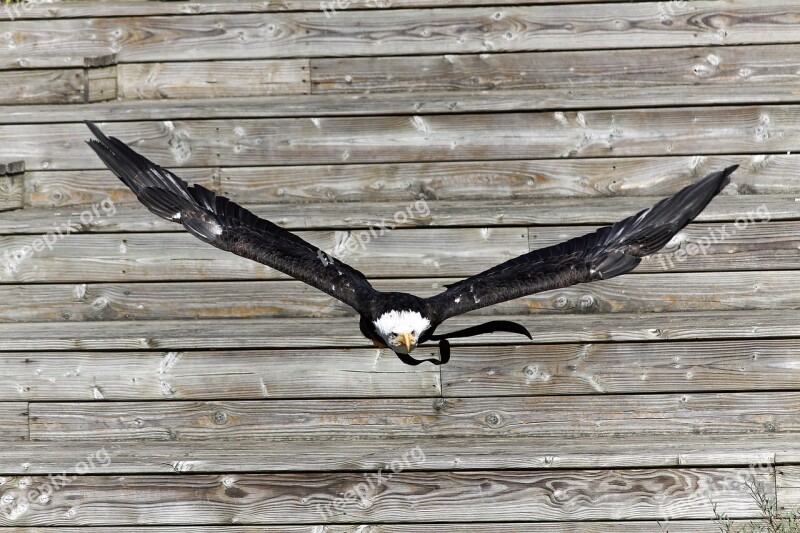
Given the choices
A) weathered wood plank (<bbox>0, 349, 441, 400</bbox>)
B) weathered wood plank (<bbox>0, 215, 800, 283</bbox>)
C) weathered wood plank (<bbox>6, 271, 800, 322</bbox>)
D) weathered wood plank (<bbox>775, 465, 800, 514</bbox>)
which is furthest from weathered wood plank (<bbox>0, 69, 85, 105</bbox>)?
weathered wood plank (<bbox>775, 465, 800, 514</bbox>)

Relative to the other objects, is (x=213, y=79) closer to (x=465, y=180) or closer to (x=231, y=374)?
(x=465, y=180)

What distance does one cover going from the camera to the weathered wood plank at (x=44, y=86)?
4.59 m

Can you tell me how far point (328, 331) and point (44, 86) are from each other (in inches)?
78.0

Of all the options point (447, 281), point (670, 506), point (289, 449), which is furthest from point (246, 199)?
point (670, 506)

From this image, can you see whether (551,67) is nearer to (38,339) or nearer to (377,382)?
(377,382)

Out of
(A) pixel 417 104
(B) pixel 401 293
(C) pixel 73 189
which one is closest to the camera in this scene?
(B) pixel 401 293

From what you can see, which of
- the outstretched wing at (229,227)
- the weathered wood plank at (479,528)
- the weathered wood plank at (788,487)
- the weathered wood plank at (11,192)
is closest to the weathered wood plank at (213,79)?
the weathered wood plank at (11,192)

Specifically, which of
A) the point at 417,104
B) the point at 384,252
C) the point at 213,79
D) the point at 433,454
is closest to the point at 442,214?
the point at 384,252

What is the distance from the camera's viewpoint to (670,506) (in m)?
3.32

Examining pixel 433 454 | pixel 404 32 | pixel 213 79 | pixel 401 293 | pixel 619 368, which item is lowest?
pixel 433 454

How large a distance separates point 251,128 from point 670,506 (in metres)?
2.34

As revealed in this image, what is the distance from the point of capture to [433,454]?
3.40m

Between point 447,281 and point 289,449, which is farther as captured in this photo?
point 447,281

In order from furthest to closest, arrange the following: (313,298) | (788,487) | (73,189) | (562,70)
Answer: (562,70) → (73,189) → (313,298) → (788,487)
